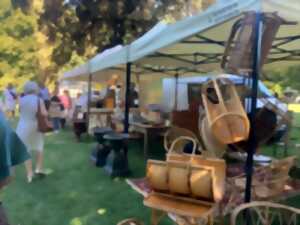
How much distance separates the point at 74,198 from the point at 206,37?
297 cm

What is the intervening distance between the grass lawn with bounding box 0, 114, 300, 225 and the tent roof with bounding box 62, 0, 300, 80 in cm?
196

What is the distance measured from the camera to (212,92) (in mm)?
3885

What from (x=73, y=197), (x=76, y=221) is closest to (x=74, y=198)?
(x=73, y=197)

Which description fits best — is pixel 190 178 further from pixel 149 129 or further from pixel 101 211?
pixel 149 129

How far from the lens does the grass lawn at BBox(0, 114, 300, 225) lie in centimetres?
484

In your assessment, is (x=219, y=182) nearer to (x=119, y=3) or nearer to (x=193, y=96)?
(x=193, y=96)

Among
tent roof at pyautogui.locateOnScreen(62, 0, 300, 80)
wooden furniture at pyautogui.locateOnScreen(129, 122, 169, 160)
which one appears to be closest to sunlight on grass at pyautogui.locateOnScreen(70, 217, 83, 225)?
tent roof at pyautogui.locateOnScreen(62, 0, 300, 80)

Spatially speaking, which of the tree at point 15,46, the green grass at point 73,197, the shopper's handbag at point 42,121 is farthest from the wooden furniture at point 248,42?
the tree at point 15,46

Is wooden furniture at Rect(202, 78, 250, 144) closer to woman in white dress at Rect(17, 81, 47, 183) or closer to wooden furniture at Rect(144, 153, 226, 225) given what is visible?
wooden furniture at Rect(144, 153, 226, 225)

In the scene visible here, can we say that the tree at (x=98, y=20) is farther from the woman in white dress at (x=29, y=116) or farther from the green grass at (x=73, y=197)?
the woman in white dress at (x=29, y=116)

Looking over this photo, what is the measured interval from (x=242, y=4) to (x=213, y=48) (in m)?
4.24

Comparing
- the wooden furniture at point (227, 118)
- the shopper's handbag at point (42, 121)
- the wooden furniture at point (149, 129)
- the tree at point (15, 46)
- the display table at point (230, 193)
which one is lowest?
the display table at point (230, 193)

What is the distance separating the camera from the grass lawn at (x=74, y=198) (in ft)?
15.9

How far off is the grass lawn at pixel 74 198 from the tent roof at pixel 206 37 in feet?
6.42
